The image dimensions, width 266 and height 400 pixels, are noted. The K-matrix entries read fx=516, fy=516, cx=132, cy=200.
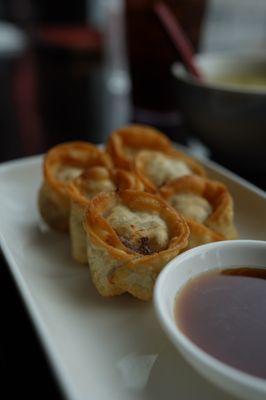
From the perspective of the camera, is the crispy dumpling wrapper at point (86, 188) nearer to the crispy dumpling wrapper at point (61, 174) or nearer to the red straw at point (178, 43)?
the crispy dumpling wrapper at point (61, 174)

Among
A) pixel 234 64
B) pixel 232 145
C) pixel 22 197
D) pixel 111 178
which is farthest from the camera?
pixel 234 64

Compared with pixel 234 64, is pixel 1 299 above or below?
below

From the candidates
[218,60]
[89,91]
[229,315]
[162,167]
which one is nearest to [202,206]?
[162,167]

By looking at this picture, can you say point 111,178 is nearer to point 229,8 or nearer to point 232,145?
point 232,145

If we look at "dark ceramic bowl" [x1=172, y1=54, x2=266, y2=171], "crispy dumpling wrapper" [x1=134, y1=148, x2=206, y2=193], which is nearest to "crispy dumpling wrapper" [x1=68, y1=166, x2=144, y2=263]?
"crispy dumpling wrapper" [x1=134, y1=148, x2=206, y2=193]

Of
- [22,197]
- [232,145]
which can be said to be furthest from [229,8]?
[22,197]

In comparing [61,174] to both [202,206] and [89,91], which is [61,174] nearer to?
[202,206]

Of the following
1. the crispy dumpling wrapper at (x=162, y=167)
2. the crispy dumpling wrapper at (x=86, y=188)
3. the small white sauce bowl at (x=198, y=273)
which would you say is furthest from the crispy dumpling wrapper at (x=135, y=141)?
the small white sauce bowl at (x=198, y=273)
